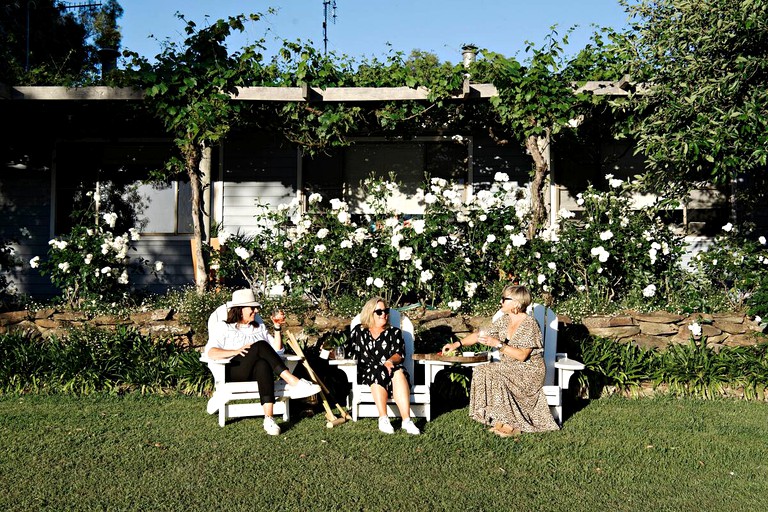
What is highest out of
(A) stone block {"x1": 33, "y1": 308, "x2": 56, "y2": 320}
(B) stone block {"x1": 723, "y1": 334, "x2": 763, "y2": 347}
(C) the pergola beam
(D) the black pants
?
(C) the pergola beam

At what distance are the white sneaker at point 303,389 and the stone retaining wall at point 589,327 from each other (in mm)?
1370

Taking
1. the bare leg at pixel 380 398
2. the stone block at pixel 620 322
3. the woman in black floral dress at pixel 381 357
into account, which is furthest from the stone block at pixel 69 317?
the stone block at pixel 620 322

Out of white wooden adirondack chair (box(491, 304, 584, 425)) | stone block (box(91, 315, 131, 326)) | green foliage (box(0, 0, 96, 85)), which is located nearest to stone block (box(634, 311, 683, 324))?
white wooden adirondack chair (box(491, 304, 584, 425))

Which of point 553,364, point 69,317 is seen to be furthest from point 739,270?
point 69,317

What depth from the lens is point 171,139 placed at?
11.5m

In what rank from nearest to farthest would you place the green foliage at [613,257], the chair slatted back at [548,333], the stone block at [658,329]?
the chair slatted back at [548,333] < the stone block at [658,329] < the green foliage at [613,257]

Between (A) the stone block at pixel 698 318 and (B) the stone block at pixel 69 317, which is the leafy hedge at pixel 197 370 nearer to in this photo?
(A) the stone block at pixel 698 318

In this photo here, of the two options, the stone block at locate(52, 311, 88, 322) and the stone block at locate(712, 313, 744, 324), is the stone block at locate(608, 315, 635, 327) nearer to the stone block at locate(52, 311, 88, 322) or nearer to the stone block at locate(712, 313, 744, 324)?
the stone block at locate(712, 313, 744, 324)

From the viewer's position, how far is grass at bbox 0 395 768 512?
4520 mm

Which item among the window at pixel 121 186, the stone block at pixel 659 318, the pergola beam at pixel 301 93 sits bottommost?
the stone block at pixel 659 318

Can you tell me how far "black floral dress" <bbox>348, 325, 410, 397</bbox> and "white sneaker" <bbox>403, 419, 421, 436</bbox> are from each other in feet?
1.25

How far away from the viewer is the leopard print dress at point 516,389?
620cm

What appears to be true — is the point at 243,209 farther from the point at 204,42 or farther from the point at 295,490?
the point at 295,490

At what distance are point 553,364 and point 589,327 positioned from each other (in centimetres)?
130
